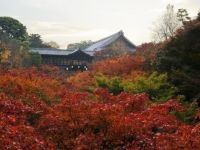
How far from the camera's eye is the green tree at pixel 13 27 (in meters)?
65.6

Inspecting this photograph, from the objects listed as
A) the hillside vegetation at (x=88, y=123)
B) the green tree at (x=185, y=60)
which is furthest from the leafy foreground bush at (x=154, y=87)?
the hillside vegetation at (x=88, y=123)

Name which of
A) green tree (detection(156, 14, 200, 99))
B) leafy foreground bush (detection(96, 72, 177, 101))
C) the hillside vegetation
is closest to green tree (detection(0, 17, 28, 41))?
green tree (detection(156, 14, 200, 99))

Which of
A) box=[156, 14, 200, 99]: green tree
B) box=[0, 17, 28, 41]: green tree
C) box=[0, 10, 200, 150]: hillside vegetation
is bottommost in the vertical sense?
box=[0, 10, 200, 150]: hillside vegetation

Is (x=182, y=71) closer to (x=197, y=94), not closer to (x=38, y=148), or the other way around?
(x=197, y=94)

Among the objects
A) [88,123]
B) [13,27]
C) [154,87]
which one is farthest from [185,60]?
[13,27]

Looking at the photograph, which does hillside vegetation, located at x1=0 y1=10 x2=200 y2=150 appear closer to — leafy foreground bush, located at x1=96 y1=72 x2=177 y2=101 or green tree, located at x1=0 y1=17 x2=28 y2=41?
leafy foreground bush, located at x1=96 y1=72 x2=177 y2=101

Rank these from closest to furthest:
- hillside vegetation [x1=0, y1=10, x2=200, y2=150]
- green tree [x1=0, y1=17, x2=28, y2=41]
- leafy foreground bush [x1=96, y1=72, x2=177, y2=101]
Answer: hillside vegetation [x1=0, y1=10, x2=200, y2=150], leafy foreground bush [x1=96, y1=72, x2=177, y2=101], green tree [x1=0, y1=17, x2=28, y2=41]

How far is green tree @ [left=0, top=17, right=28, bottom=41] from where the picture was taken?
6556 centimetres

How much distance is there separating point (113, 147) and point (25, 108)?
8.09ft

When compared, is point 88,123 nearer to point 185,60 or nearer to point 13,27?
point 185,60

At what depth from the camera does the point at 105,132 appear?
429 inches

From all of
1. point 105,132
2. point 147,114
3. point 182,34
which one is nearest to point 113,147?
point 105,132

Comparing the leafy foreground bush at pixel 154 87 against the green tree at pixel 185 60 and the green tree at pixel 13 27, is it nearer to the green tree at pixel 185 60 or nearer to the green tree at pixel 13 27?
the green tree at pixel 185 60

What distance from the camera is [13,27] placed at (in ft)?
215
